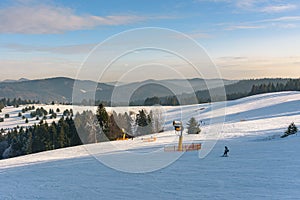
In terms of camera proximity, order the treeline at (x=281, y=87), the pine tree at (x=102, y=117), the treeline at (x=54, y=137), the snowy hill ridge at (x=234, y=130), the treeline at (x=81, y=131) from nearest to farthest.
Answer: the snowy hill ridge at (x=234, y=130), the treeline at (x=81, y=131), the pine tree at (x=102, y=117), the treeline at (x=54, y=137), the treeline at (x=281, y=87)

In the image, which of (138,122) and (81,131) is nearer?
(138,122)

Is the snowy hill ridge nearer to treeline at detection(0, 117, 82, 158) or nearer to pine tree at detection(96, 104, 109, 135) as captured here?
pine tree at detection(96, 104, 109, 135)

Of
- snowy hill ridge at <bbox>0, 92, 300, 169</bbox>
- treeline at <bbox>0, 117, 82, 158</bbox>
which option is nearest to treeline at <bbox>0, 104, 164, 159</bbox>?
treeline at <bbox>0, 117, 82, 158</bbox>

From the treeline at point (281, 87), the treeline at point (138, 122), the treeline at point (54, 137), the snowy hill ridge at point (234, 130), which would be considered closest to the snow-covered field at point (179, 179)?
the snowy hill ridge at point (234, 130)

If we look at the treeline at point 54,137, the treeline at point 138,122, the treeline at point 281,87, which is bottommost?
the treeline at point 54,137

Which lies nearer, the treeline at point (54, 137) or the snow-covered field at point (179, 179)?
the snow-covered field at point (179, 179)

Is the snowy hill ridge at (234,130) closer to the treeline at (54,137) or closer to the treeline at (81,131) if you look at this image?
the treeline at (81,131)

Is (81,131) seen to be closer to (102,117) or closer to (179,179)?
(102,117)

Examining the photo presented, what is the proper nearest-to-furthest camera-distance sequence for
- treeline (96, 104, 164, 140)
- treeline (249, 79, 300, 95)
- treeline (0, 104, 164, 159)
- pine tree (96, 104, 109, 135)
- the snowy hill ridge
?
the snowy hill ridge < treeline (96, 104, 164, 140) < treeline (0, 104, 164, 159) < pine tree (96, 104, 109, 135) < treeline (249, 79, 300, 95)

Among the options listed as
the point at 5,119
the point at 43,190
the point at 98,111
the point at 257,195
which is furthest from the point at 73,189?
the point at 5,119

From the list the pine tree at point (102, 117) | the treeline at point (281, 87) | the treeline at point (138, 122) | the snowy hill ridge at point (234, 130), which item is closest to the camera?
the snowy hill ridge at point (234, 130)

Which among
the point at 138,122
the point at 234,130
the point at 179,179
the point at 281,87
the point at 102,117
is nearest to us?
the point at 179,179

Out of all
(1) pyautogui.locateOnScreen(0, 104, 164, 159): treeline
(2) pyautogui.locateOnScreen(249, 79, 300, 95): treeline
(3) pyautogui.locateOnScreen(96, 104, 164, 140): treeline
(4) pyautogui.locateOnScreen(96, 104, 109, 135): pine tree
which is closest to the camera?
(3) pyautogui.locateOnScreen(96, 104, 164, 140): treeline

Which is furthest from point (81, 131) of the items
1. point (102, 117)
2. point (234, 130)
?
point (234, 130)
